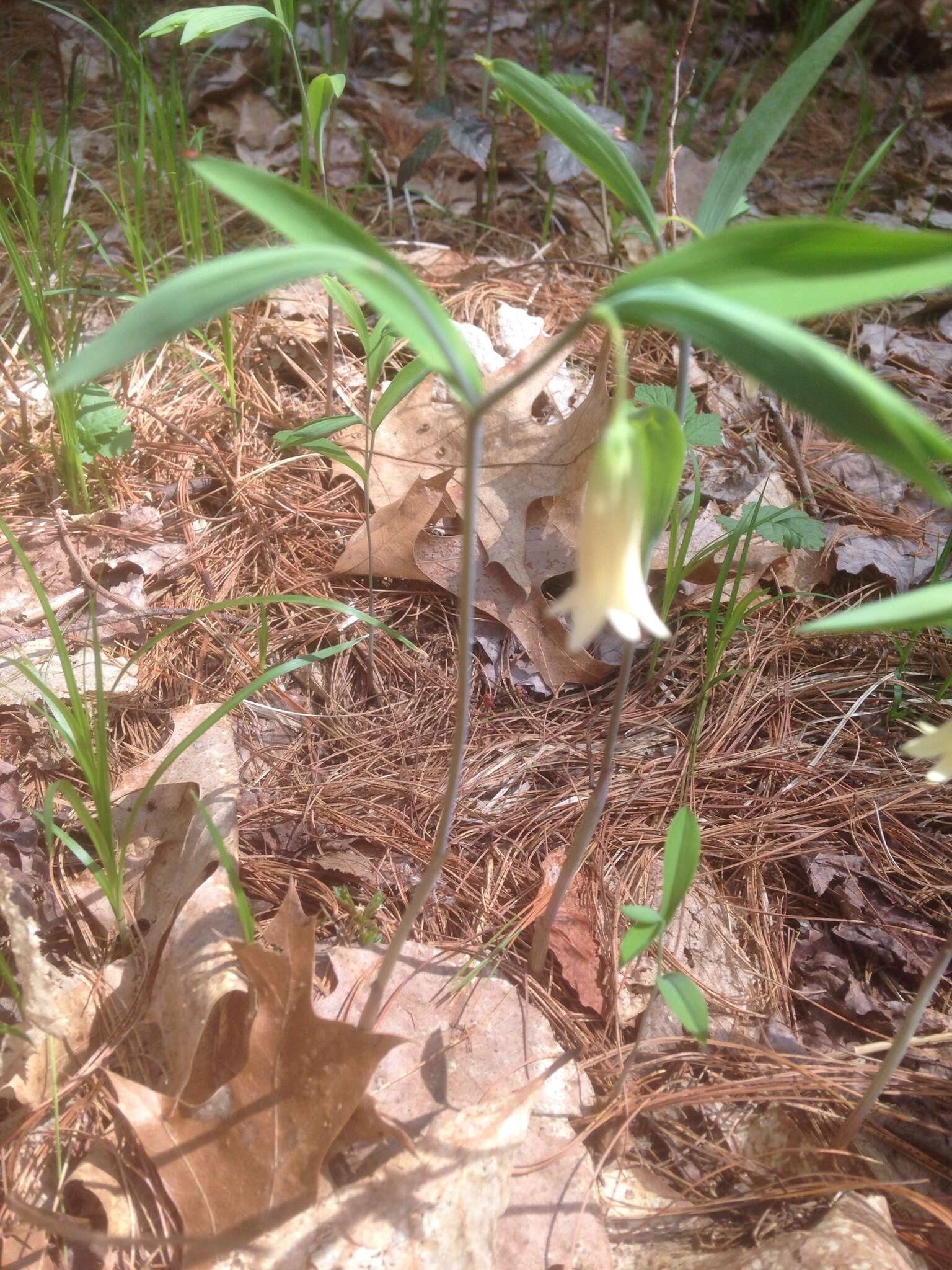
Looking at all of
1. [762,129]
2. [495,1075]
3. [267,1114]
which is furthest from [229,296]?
[495,1075]

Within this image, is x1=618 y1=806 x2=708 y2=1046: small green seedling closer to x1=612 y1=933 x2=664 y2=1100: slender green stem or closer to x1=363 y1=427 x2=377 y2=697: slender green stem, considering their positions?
x1=612 y1=933 x2=664 y2=1100: slender green stem

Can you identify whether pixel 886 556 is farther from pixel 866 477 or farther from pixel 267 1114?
pixel 267 1114

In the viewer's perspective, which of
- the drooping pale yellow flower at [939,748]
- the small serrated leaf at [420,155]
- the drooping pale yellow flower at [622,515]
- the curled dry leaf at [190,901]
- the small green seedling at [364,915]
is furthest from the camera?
the small serrated leaf at [420,155]

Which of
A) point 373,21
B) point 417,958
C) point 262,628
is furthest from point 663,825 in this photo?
point 373,21

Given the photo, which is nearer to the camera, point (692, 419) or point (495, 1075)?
point (495, 1075)

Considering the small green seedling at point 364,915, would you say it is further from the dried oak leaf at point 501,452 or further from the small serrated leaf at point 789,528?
the small serrated leaf at point 789,528

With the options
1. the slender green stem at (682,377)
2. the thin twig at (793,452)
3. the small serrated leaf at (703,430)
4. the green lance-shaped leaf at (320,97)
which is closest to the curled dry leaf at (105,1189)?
the slender green stem at (682,377)
